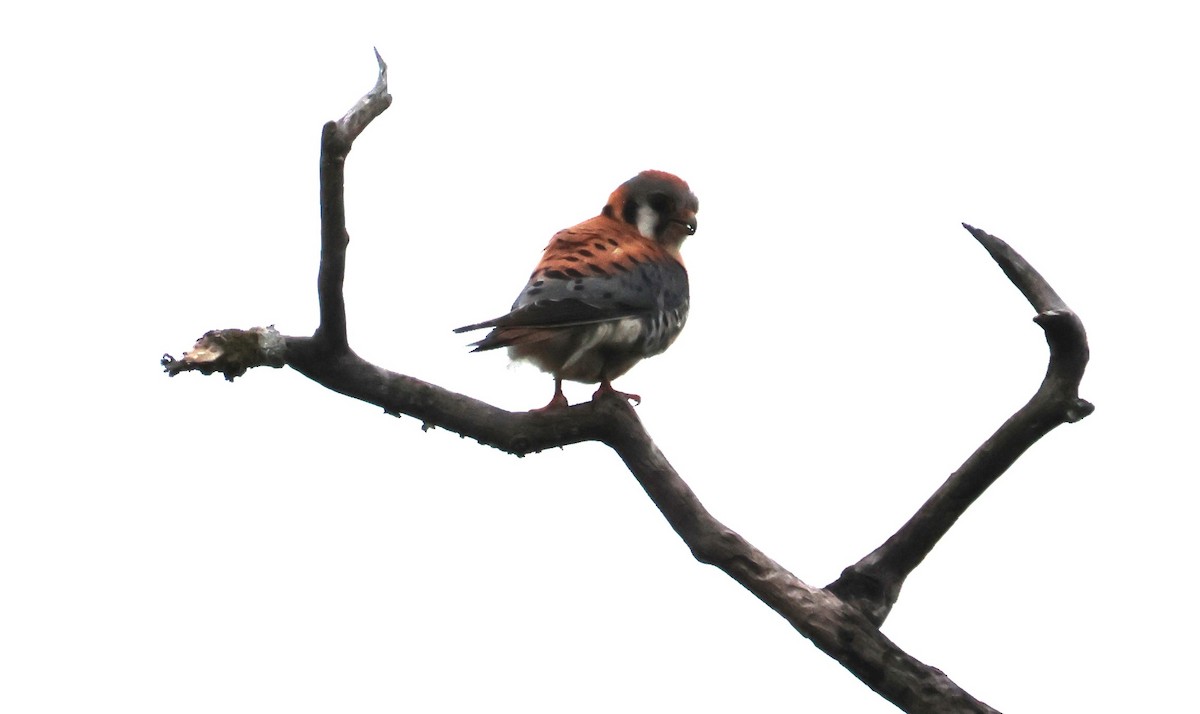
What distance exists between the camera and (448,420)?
4582mm

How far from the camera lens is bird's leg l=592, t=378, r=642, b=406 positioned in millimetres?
4961

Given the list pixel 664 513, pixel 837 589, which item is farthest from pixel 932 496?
pixel 664 513

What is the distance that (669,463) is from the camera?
468 centimetres

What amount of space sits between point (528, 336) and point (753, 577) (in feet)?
3.83

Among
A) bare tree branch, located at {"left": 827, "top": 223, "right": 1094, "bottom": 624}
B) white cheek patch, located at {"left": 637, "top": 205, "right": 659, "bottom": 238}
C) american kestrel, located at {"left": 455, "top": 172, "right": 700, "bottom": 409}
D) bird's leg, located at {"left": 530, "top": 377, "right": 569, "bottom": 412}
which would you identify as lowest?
bare tree branch, located at {"left": 827, "top": 223, "right": 1094, "bottom": 624}

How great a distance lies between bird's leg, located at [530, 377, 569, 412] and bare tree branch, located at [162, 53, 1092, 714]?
10 cm

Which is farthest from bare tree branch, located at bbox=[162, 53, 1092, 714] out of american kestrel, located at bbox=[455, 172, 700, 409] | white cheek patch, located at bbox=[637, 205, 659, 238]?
white cheek patch, located at bbox=[637, 205, 659, 238]

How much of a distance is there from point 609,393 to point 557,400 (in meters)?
0.19

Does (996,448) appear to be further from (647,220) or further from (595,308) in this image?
(647,220)

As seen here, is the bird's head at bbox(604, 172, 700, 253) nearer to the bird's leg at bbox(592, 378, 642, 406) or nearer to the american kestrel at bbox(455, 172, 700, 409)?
the american kestrel at bbox(455, 172, 700, 409)

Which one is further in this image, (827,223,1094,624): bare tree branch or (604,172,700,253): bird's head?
(604,172,700,253): bird's head

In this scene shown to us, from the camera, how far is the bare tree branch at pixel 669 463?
4293mm

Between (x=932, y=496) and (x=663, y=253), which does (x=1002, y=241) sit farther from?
(x=663, y=253)

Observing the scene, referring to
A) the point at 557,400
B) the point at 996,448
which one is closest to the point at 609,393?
the point at 557,400
